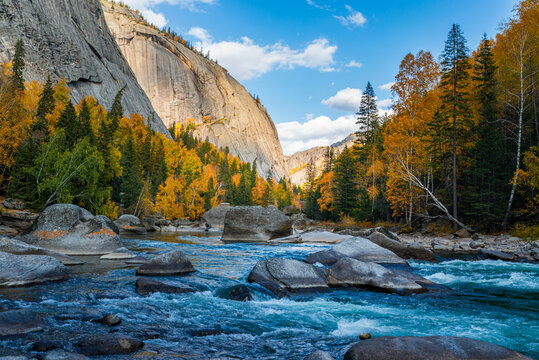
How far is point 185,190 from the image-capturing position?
48.7 m

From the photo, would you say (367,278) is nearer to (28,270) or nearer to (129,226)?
(28,270)

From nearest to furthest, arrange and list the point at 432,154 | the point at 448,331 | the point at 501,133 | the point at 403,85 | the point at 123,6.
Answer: the point at 448,331
the point at 501,133
the point at 432,154
the point at 403,85
the point at 123,6

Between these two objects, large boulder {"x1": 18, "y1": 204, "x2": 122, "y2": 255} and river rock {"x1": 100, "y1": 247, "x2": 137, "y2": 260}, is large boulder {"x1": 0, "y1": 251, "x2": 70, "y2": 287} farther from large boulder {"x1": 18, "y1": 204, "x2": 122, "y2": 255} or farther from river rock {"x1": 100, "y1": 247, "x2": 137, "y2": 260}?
large boulder {"x1": 18, "y1": 204, "x2": 122, "y2": 255}

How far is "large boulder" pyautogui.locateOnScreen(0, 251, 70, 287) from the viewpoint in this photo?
7570mm

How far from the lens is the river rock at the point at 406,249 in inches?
561

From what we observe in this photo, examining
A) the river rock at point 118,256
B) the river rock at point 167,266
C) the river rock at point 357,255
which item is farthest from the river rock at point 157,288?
the river rock at point 357,255

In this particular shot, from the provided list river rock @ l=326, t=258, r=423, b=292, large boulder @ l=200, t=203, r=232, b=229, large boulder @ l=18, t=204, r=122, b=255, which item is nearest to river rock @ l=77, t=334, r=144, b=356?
river rock @ l=326, t=258, r=423, b=292

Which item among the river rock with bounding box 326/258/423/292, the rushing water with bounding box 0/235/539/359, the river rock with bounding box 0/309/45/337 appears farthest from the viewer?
the river rock with bounding box 326/258/423/292

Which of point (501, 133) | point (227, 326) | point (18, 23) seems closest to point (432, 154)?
point (501, 133)

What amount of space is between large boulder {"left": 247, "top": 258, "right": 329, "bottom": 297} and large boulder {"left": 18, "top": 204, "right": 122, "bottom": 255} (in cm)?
858

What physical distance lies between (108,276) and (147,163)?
4639 cm

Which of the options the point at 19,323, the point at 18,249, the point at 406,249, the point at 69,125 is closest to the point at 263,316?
the point at 19,323

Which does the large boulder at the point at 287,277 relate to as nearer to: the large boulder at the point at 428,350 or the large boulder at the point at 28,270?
the large boulder at the point at 428,350

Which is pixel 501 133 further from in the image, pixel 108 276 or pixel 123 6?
pixel 123 6
